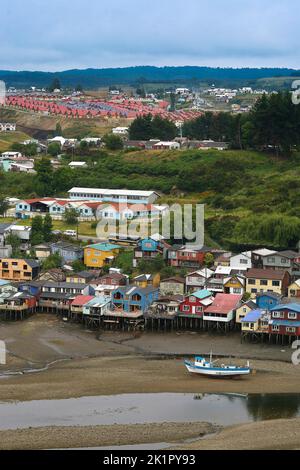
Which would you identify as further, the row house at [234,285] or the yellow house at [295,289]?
the row house at [234,285]

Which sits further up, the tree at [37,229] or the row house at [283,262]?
the tree at [37,229]

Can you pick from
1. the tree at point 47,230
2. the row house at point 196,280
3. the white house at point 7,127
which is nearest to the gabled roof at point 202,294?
the row house at point 196,280

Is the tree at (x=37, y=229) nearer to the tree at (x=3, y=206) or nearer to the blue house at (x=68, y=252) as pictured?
the blue house at (x=68, y=252)

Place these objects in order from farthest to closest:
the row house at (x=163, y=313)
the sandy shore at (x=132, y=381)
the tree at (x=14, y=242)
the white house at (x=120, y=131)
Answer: the white house at (x=120, y=131), the tree at (x=14, y=242), the row house at (x=163, y=313), the sandy shore at (x=132, y=381)

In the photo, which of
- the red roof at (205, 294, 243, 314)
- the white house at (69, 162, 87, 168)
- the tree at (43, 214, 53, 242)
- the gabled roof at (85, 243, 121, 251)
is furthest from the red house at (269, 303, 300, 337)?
the white house at (69, 162, 87, 168)

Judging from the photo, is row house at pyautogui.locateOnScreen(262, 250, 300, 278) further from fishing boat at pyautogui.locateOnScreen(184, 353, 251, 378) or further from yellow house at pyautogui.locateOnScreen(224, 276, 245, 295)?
fishing boat at pyautogui.locateOnScreen(184, 353, 251, 378)
